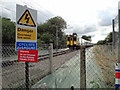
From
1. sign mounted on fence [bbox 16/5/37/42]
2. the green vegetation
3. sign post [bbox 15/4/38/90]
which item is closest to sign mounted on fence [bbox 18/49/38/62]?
sign post [bbox 15/4/38/90]

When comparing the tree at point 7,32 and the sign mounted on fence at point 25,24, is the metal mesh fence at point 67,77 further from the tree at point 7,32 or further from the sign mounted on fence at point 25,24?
the tree at point 7,32

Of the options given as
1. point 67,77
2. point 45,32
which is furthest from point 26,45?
point 45,32

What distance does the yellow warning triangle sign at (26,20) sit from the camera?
6.38 feet

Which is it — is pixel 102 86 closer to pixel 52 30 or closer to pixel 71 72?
pixel 71 72

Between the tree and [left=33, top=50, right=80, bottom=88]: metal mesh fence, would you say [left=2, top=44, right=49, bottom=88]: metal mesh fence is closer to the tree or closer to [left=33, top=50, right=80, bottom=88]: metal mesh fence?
[left=33, top=50, right=80, bottom=88]: metal mesh fence

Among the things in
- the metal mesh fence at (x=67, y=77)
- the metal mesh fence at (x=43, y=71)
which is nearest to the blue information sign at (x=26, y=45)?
the metal mesh fence at (x=43, y=71)

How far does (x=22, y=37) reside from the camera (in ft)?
6.36

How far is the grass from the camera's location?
2.42m

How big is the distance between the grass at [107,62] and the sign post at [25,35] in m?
1.74

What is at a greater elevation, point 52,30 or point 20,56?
point 52,30

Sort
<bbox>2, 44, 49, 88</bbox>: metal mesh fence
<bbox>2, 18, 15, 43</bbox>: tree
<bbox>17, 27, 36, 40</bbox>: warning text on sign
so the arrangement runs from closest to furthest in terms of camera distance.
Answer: <bbox>17, 27, 36, 40</bbox>: warning text on sign < <bbox>2, 44, 49, 88</bbox>: metal mesh fence < <bbox>2, 18, 15, 43</bbox>: tree

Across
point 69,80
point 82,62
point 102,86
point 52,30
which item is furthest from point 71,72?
point 52,30

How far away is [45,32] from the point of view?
790 inches

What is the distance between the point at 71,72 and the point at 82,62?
49.4 inches
